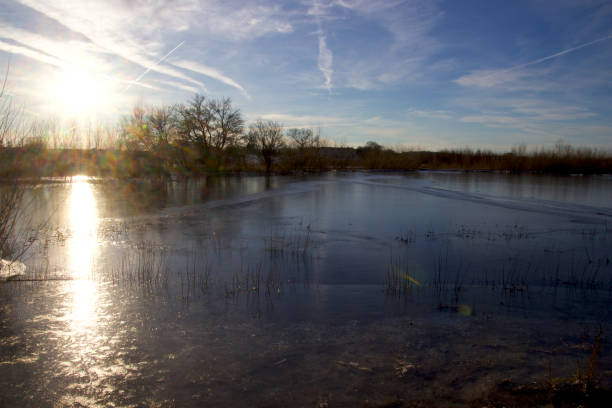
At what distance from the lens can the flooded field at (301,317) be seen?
9.58ft

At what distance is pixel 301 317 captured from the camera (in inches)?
170

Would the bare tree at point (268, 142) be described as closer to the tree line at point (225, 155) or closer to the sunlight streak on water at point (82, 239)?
the tree line at point (225, 155)

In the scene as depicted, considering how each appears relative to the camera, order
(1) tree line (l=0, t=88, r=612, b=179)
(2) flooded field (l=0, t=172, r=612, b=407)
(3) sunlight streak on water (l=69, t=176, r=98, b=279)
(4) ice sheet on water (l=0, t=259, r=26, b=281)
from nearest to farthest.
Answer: (2) flooded field (l=0, t=172, r=612, b=407)
(4) ice sheet on water (l=0, t=259, r=26, b=281)
(3) sunlight streak on water (l=69, t=176, r=98, b=279)
(1) tree line (l=0, t=88, r=612, b=179)

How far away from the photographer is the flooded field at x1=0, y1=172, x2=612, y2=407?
292cm

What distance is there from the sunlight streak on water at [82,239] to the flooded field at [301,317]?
0.21ft

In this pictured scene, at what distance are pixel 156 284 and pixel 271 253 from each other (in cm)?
251

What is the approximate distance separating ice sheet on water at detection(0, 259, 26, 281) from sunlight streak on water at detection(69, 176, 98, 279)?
0.69 meters

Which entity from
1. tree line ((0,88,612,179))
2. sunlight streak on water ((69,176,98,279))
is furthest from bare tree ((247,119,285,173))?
sunlight streak on water ((69,176,98,279))

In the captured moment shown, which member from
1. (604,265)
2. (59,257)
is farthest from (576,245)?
(59,257)

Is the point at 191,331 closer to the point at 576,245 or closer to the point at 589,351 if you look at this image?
the point at 589,351

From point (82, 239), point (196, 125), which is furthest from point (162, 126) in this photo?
point (82, 239)

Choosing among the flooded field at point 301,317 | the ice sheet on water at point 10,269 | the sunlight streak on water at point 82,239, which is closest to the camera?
the flooded field at point 301,317

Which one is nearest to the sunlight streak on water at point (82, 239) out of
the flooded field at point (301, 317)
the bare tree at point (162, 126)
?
the flooded field at point (301, 317)

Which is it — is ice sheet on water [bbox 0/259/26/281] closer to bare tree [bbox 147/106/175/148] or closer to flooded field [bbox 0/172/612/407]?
Answer: flooded field [bbox 0/172/612/407]
